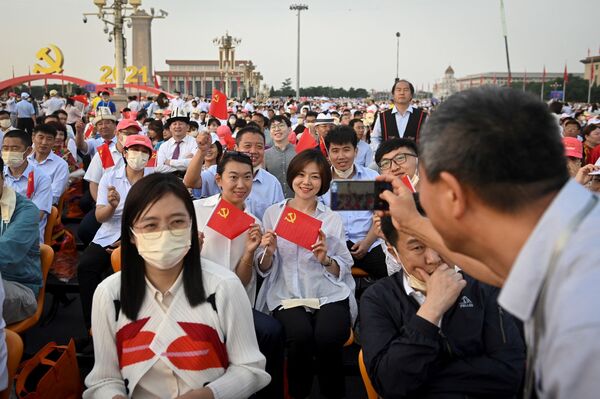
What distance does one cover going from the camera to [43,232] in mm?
4711

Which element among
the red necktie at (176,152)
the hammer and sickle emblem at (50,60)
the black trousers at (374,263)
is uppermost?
the hammer and sickle emblem at (50,60)

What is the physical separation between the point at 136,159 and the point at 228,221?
1938 mm

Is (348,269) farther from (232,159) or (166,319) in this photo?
(166,319)

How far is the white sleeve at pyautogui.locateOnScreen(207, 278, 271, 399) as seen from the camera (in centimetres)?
232

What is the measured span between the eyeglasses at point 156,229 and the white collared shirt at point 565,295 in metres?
1.61

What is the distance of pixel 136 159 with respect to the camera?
4.89 metres

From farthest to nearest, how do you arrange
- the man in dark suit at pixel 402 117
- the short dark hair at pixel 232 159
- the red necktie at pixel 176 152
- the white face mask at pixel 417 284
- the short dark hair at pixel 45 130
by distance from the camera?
the man in dark suit at pixel 402 117
the red necktie at pixel 176 152
the short dark hair at pixel 45 130
the short dark hair at pixel 232 159
the white face mask at pixel 417 284

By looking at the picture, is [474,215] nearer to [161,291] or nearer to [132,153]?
[161,291]

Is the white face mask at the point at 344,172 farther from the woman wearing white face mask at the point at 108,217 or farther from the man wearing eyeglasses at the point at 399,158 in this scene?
the woman wearing white face mask at the point at 108,217

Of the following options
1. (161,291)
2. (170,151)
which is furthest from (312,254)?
(170,151)

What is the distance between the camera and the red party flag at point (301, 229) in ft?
11.0

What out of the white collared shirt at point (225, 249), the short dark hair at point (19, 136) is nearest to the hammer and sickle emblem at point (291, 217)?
the white collared shirt at point (225, 249)

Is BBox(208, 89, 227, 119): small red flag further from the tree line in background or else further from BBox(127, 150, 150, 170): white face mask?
the tree line in background

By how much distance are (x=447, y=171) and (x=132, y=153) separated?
4.19 meters
